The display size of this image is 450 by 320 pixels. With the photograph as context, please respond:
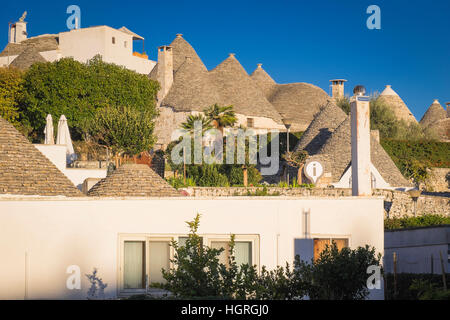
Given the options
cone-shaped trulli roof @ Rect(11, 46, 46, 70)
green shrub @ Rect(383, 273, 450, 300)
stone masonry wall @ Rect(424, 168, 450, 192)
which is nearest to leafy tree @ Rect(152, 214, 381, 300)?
green shrub @ Rect(383, 273, 450, 300)

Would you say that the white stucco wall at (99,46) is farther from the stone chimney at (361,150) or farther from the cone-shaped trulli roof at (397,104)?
the stone chimney at (361,150)

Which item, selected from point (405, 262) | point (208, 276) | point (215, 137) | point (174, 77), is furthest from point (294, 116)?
point (208, 276)

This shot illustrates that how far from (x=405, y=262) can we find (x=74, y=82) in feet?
116

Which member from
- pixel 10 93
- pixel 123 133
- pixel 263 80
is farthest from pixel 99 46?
pixel 123 133

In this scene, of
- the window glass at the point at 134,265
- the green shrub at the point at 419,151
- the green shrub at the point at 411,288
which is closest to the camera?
the green shrub at the point at 411,288

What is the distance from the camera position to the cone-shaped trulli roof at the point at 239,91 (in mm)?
59938

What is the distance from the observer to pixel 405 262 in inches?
986

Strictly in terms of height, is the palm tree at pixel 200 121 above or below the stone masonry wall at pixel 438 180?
above

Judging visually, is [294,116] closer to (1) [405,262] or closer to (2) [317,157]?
(2) [317,157]

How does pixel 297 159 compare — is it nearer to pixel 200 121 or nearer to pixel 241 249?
pixel 200 121

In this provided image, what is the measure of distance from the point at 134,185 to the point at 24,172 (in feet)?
11.2

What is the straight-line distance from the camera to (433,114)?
80688mm

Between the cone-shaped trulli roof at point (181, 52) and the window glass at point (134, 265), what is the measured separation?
163 ft

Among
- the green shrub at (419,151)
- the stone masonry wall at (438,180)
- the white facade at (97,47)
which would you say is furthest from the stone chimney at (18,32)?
the stone masonry wall at (438,180)
